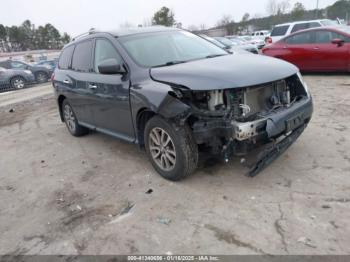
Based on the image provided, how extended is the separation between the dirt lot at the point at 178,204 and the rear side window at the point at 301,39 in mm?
5321

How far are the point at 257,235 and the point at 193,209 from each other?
0.77 meters

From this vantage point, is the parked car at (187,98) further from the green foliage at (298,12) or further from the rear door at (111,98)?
the green foliage at (298,12)

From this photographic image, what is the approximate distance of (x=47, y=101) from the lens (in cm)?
1162

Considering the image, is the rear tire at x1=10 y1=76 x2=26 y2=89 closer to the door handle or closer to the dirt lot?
the dirt lot

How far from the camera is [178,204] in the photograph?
367 centimetres

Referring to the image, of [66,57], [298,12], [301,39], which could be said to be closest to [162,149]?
[66,57]

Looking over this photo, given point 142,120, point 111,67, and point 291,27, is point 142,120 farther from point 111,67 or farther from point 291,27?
point 291,27

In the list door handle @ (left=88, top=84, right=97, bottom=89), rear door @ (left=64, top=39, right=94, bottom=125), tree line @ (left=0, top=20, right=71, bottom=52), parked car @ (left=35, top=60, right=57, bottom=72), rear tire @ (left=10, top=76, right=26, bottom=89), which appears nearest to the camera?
door handle @ (left=88, top=84, right=97, bottom=89)

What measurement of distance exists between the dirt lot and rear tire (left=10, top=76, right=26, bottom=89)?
44.3 ft

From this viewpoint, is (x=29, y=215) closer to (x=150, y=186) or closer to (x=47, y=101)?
(x=150, y=186)

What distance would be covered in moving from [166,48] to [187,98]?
4.29ft

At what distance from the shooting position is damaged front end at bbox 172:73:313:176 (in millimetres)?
3523

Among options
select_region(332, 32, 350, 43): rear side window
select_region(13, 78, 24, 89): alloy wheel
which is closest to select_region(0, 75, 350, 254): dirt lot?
select_region(332, 32, 350, 43): rear side window

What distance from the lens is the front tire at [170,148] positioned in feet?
12.4
